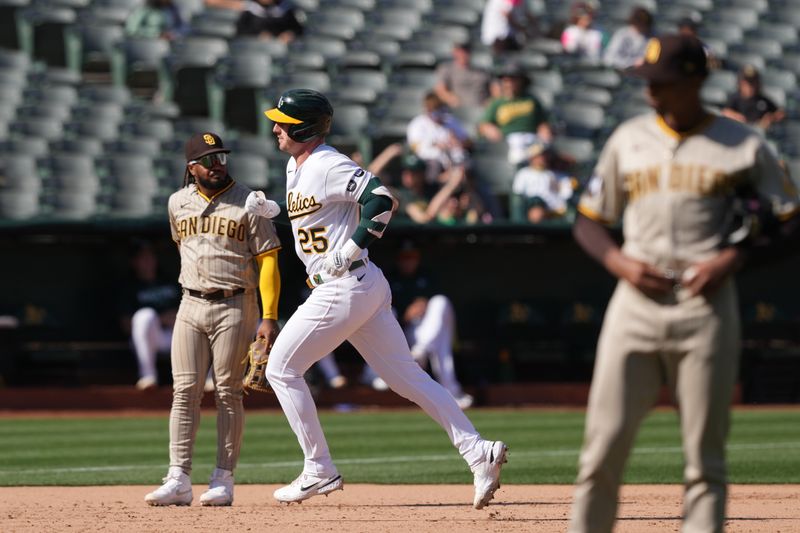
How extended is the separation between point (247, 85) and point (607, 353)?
12.7 m

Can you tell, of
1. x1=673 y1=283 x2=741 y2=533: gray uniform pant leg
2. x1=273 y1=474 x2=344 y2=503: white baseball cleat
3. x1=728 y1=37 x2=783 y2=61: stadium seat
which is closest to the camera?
x1=673 y1=283 x2=741 y2=533: gray uniform pant leg

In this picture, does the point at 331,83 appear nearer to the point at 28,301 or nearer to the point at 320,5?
the point at 320,5

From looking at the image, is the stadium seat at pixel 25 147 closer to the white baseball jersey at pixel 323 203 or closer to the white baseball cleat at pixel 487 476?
the white baseball jersey at pixel 323 203

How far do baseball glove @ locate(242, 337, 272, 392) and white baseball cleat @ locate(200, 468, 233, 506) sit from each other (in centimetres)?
46

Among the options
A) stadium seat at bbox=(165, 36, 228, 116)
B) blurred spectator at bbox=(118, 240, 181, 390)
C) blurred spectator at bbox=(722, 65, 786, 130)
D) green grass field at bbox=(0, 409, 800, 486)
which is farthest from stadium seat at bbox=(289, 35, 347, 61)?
green grass field at bbox=(0, 409, 800, 486)

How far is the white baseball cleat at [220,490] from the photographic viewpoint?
662 cm

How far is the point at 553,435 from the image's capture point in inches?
436

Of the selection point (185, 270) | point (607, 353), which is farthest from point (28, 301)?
point (607, 353)

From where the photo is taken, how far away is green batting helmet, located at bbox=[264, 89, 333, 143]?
6.35 m

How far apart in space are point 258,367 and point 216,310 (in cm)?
38

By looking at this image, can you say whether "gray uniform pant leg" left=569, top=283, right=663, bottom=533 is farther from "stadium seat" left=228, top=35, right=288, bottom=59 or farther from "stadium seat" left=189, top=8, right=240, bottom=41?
"stadium seat" left=189, top=8, right=240, bottom=41

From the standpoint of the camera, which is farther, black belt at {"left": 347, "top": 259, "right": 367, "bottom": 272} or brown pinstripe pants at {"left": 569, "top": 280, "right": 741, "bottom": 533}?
black belt at {"left": 347, "top": 259, "right": 367, "bottom": 272}

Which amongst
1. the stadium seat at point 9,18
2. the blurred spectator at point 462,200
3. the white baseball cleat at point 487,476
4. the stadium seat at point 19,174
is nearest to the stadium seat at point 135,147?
the stadium seat at point 19,174

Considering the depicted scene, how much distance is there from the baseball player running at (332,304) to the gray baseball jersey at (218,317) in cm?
42
